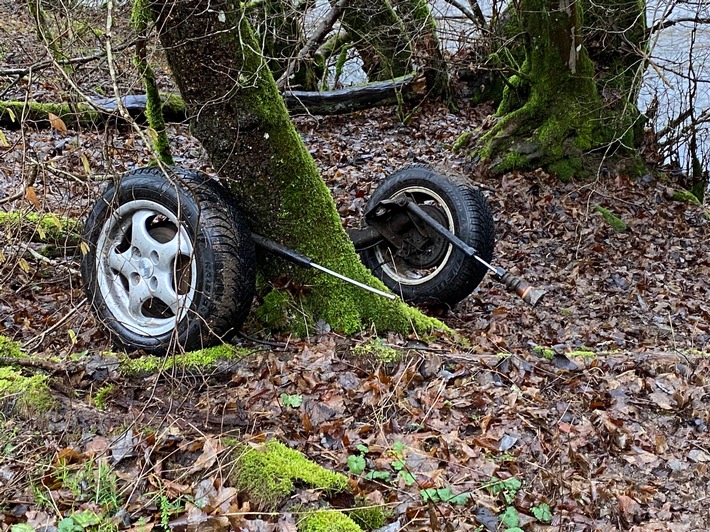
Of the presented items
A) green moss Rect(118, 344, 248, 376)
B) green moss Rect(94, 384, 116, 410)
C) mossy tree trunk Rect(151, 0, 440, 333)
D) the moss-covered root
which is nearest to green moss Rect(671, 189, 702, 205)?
mossy tree trunk Rect(151, 0, 440, 333)

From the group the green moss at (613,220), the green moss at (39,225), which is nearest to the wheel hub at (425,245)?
the green moss at (39,225)

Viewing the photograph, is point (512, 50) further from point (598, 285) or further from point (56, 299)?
point (56, 299)

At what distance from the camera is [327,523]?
2.41 meters

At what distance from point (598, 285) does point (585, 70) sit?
3.79 meters

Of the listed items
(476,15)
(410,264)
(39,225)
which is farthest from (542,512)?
(476,15)

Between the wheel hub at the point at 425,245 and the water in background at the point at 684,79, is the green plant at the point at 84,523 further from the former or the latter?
the water in background at the point at 684,79

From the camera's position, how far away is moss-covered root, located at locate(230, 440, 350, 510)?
254cm

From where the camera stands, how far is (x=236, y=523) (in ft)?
7.91

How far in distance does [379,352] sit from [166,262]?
147 centimetres

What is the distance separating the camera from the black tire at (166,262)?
3885 mm

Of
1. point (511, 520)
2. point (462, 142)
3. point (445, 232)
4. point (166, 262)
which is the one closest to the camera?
point (511, 520)

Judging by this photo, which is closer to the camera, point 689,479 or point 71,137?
point 689,479

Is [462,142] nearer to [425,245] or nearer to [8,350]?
[425,245]

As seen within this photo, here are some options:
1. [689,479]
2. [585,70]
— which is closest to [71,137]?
[585,70]
